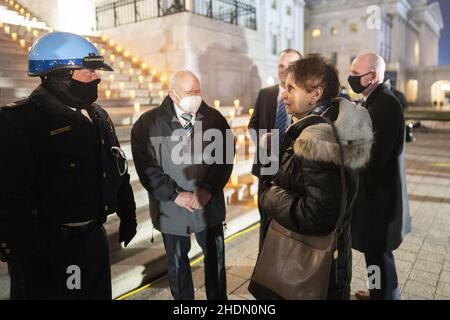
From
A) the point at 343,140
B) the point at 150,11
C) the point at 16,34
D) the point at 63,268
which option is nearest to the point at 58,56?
the point at 63,268

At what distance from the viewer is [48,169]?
7.16ft

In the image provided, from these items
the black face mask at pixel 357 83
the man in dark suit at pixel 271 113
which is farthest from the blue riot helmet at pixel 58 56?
the black face mask at pixel 357 83

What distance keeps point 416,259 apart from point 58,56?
469 cm

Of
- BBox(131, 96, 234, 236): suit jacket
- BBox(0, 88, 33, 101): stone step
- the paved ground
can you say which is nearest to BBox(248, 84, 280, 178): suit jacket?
BBox(131, 96, 234, 236): suit jacket

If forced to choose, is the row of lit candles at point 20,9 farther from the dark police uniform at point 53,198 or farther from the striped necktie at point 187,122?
the dark police uniform at point 53,198

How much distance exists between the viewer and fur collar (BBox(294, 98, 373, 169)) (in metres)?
1.92

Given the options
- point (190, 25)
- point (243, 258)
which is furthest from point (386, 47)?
point (243, 258)

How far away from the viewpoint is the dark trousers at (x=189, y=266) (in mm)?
3273

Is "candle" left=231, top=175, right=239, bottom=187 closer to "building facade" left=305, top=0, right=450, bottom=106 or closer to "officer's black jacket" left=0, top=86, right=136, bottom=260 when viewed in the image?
"officer's black jacket" left=0, top=86, right=136, bottom=260

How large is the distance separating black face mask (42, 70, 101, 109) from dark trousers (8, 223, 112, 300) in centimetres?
84

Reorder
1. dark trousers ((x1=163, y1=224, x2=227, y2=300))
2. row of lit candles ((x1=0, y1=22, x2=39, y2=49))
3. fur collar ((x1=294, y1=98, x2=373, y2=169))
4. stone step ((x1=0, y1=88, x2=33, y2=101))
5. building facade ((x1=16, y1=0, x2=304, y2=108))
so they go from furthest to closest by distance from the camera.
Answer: row of lit candles ((x1=0, y1=22, x2=39, y2=49)) < building facade ((x1=16, y1=0, x2=304, y2=108)) < stone step ((x1=0, y1=88, x2=33, y2=101)) < dark trousers ((x1=163, y1=224, x2=227, y2=300)) < fur collar ((x1=294, y1=98, x2=373, y2=169))

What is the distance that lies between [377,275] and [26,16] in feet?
38.5

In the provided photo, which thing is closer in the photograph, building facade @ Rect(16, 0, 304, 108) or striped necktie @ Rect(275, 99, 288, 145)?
striped necktie @ Rect(275, 99, 288, 145)

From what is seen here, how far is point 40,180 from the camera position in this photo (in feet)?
7.17
